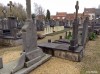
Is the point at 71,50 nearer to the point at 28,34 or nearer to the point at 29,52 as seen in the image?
the point at 29,52

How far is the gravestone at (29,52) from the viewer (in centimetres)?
519

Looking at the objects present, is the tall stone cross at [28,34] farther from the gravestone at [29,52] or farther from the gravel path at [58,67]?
the gravel path at [58,67]

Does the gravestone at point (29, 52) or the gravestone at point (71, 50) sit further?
the gravestone at point (71, 50)

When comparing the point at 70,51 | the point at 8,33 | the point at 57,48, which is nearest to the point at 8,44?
the point at 8,33

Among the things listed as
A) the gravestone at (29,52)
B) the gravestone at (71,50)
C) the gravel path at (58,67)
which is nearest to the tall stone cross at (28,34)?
the gravestone at (29,52)

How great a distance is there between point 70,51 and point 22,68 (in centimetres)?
261

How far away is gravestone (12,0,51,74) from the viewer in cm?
519

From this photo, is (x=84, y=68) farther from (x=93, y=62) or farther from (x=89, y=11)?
(x=89, y=11)

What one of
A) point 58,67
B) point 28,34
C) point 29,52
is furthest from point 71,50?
point 28,34

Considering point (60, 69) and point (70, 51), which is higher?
point (70, 51)

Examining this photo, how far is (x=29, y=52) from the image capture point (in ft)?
18.9

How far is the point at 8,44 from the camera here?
10.7m

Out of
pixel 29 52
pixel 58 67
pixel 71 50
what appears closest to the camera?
pixel 29 52

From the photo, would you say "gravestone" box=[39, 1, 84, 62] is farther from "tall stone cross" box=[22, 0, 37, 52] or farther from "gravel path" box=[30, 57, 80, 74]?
"tall stone cross" box=[22, 0, 37, 52]
